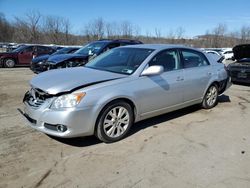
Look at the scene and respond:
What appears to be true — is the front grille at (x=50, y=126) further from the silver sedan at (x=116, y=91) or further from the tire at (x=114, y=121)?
the tire at (x=114, y=121)

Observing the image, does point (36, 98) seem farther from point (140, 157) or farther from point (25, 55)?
point (25, 55)

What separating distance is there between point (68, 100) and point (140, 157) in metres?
1.32

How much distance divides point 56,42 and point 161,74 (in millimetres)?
50017

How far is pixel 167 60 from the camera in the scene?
5266 mm

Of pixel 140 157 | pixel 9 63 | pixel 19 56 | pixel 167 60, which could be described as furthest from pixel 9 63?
pixel 140 157

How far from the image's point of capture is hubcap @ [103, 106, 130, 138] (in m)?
4.26

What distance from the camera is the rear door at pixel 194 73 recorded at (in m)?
5.56

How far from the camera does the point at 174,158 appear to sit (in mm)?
3852

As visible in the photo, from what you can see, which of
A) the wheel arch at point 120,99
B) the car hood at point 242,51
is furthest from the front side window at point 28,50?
the wheel arch at point 120,99

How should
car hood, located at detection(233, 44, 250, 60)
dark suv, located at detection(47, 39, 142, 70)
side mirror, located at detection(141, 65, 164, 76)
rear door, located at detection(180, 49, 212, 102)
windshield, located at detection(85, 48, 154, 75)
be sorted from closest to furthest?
side mirror, located at detection(141, 65, 164, 76), windshield, located at detection(85, 48, 154, 75), rear door, located at detection(180, 49, 212, 102), dark suv, located at detection(47, 39, 142, 70), car hood, located at detection(233, 44, 250, 60)

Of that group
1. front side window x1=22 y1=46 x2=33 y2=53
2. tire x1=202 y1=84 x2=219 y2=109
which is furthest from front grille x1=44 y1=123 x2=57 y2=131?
front side window x1=22 y1=46 x2=33 y2=53

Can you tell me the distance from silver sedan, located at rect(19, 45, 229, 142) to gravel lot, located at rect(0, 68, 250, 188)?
0.31 metres

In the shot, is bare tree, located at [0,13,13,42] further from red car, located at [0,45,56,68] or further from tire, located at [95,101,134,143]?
tire, located at [95,101,134,143]

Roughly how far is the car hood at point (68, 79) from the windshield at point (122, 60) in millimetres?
263
